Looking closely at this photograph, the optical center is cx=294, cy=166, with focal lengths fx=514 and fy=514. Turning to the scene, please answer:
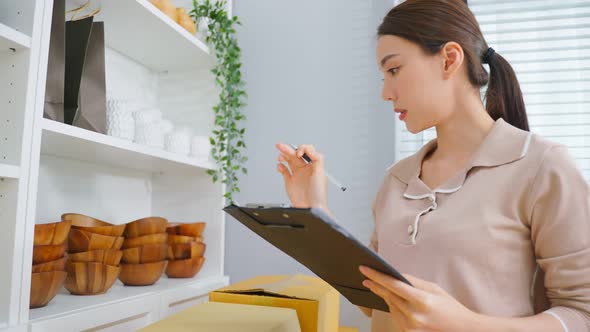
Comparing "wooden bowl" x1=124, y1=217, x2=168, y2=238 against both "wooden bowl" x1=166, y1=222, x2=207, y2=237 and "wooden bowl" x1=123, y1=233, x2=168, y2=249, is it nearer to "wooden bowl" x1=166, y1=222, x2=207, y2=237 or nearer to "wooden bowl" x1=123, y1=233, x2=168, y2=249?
"wooden bowl" x1=123, y1=233, x2=168, y2=249

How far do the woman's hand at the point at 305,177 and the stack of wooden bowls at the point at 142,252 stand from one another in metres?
0.48

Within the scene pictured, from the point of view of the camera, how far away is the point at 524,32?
1.73 meters

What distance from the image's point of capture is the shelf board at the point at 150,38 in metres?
1.41

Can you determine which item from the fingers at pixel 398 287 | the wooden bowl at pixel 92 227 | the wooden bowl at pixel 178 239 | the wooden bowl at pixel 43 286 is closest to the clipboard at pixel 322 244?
the fingers at pixel 398 287

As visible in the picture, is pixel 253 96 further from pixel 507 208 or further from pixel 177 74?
pixel 507 208

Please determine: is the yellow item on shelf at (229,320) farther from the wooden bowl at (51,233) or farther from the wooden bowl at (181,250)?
the wooden bowl at (181,250)

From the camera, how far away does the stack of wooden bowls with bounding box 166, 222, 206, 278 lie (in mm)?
1622

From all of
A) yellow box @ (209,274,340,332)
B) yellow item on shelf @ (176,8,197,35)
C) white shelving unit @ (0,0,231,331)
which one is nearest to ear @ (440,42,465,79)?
yellow box @ (209,274,340,332)

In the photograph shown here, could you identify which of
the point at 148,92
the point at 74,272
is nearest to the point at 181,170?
the point at 148,92

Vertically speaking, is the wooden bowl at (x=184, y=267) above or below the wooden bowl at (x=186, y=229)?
below

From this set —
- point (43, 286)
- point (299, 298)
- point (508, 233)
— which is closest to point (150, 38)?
point (43, 286)

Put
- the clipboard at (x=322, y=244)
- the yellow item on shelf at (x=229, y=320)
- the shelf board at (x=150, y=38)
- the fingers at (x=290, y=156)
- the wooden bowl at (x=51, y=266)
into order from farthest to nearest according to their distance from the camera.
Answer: the shelf board at (x=150, y=38)
the fingers at (x=290, y=156)
the wooden bowl at (x=51, y=266)
the yellow item on shelf at (x=229, y=320)
the clipboard at (x=322, y=244)

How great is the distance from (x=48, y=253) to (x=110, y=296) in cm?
25

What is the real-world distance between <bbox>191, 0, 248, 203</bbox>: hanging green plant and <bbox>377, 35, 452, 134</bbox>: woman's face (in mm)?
844
